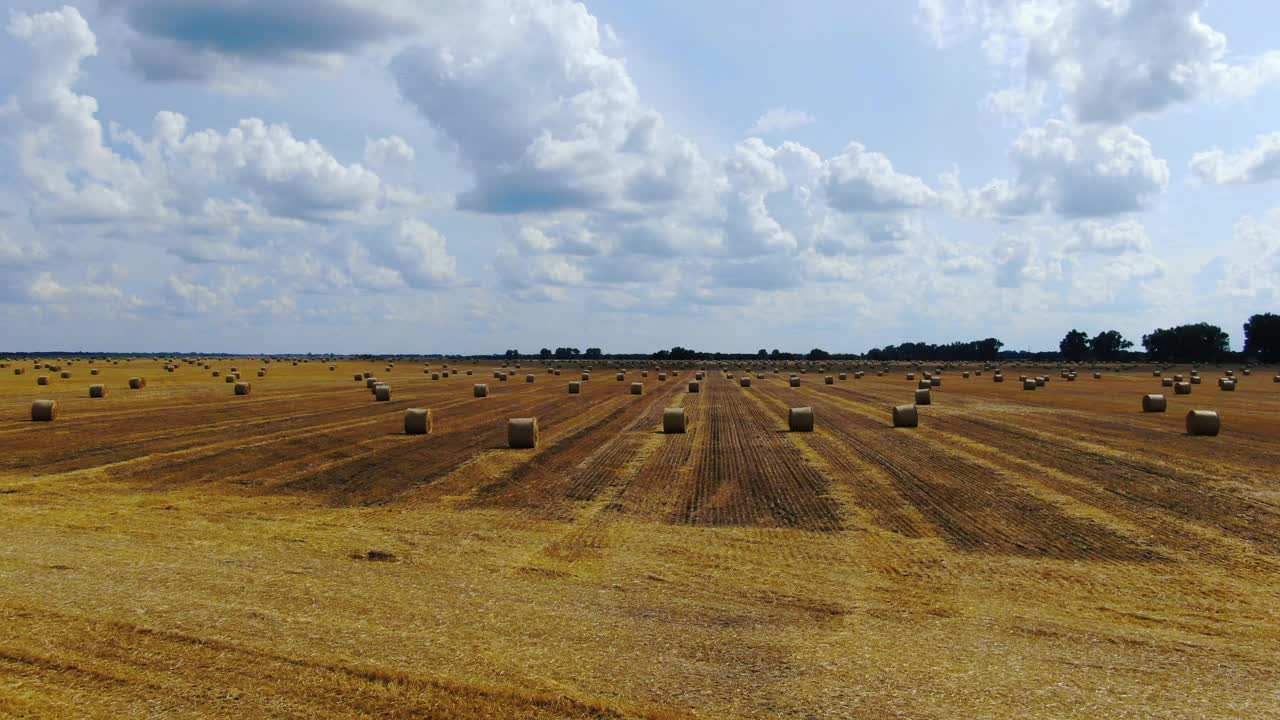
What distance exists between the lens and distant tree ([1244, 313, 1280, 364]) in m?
140

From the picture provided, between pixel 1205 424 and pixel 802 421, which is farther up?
pixel 1205 424

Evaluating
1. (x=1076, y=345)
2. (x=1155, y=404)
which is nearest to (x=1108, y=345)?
(x=1076, y=345)

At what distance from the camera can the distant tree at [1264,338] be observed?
460ft

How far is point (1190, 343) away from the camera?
161 m

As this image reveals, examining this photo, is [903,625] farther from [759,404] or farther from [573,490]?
[759,404]

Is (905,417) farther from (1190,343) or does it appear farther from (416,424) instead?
(1190,343)

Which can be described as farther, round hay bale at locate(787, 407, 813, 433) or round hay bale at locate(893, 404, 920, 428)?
round hay bale at locate(893, 404, 920, 428)

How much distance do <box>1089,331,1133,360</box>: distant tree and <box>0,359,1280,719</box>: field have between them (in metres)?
191

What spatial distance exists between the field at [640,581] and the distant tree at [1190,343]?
158m

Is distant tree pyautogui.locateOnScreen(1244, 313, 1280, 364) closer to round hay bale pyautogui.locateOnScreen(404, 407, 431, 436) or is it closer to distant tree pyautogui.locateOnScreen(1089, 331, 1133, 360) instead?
distant tree pyautogui.locateOnScreen(1089, 331, 1133, 360)

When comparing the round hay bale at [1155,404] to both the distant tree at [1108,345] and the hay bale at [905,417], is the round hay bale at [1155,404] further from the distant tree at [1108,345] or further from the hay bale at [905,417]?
the distant tree at [1108,345]

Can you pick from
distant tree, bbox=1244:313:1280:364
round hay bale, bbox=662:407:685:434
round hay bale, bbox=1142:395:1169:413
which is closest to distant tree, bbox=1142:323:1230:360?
distant tree, bbox=1244:313:1280:364

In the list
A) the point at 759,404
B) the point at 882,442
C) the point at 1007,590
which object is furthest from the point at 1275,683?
the point at 759,404

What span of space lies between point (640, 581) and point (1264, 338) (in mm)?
168269
